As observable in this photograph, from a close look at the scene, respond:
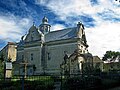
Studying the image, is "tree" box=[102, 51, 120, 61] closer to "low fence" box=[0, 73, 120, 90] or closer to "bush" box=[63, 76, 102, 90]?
"bush" box=[63, 76, 102, 90]

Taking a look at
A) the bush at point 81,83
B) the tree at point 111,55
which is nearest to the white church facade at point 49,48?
the bush at point 81,83

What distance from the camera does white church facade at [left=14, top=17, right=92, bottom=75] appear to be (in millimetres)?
41534

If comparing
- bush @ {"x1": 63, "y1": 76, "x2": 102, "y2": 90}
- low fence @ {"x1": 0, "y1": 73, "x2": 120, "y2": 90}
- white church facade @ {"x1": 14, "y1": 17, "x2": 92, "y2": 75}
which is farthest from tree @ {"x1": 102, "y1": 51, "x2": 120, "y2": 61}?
low fence @ {"x1": 0, "y1": 73, "x2": 120, "y2": 90}

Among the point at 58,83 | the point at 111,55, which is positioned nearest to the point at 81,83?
the point at 58,83

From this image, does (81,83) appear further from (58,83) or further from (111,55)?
(111,55)

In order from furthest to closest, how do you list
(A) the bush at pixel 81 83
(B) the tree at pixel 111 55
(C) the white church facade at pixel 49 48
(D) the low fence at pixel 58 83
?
(B) the tree at pixel 111 55
(C) the white church facade at pixel 49 48
(A) the bush at pixel 81 83
(D) the low fence at pixel 58 83

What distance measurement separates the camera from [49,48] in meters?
44.6

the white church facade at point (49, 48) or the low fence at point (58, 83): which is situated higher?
the white church facade at point (49, 48)

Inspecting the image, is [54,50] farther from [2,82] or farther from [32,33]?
[2,82]

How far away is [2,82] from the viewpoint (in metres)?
8.77

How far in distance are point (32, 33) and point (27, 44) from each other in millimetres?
3104

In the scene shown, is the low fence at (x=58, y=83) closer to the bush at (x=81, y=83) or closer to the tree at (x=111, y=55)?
the bush at (x=81, y=83)

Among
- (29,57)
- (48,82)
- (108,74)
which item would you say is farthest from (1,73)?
(29,57)

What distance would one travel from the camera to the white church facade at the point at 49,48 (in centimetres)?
4153
